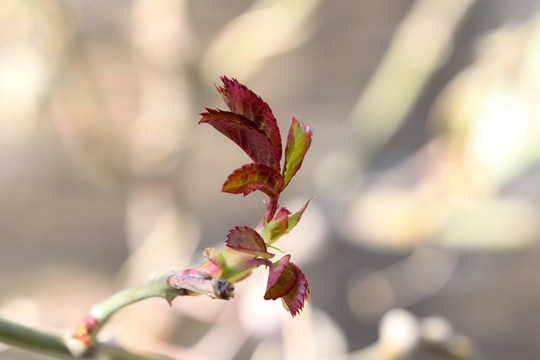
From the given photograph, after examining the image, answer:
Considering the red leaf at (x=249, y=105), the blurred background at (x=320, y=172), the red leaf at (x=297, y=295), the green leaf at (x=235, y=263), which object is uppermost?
the blurred background at (x=320, y=172)

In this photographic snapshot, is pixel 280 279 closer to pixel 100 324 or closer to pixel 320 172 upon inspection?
pixel 100 324

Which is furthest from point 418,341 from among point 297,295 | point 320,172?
point 320,172

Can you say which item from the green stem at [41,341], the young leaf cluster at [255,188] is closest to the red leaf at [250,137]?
the young leaf cluster at [255,188]

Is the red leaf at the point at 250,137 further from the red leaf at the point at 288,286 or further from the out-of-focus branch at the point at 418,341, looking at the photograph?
the out-of-focus branch at the point at 418,341

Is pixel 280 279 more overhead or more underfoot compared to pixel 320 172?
more underfoot

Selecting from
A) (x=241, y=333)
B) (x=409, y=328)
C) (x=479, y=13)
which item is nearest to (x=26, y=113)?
(x=241, y=333)

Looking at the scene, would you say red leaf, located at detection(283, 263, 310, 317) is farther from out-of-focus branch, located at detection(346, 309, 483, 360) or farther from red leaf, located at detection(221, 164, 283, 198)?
out-of-focus branch, located at detection(346, 309, 483, 360)

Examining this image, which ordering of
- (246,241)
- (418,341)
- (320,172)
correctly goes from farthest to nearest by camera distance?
(320,172), (418,341), (246,241)
